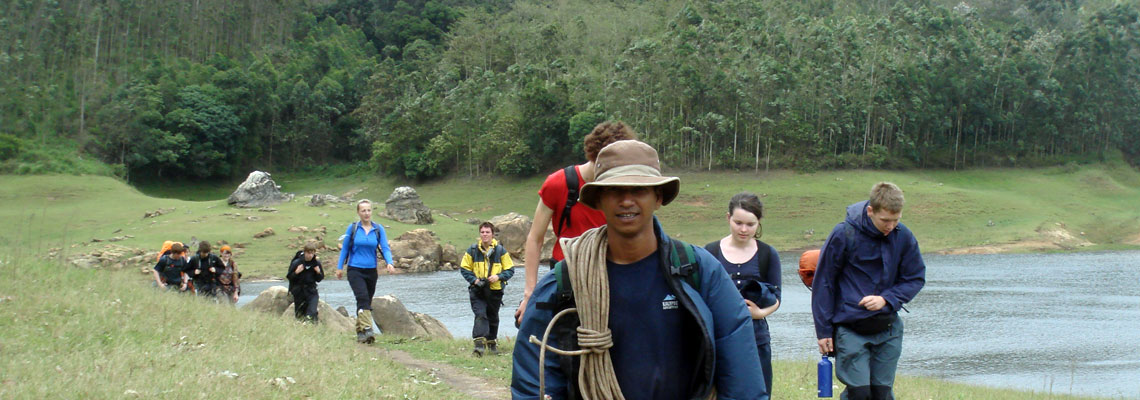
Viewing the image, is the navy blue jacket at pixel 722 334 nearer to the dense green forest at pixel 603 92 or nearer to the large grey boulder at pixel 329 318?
the large grey boulder at pixel 329 318

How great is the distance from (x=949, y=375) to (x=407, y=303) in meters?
16.1

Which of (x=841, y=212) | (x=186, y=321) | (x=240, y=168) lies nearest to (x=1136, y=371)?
(x=186, y=321)

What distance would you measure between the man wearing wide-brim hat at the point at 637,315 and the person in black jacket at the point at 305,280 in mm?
11591

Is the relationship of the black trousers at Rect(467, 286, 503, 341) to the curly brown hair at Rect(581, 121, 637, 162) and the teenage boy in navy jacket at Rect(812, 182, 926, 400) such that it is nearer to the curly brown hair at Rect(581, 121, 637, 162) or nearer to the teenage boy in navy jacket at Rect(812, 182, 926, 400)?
the teenage boy in navy jacket at Rect(812, 182, 926, 400)

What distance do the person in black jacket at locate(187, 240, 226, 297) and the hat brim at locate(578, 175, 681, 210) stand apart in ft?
50.6

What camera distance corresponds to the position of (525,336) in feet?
10.7

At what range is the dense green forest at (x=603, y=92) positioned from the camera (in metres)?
67.2

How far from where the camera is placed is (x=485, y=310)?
40.9 ft

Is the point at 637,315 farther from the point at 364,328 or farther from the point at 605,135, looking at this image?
the point at 364,328

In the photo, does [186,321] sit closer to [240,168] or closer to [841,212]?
[841,212]

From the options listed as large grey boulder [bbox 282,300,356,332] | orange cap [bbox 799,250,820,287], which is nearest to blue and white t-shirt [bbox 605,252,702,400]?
orange cap [bbox 799,250,820,287]

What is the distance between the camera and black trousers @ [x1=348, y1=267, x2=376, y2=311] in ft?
41.9

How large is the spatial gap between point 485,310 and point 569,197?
6.36m

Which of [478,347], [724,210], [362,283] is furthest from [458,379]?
[724,210]
